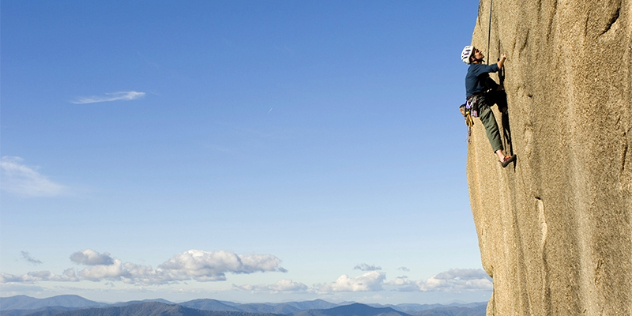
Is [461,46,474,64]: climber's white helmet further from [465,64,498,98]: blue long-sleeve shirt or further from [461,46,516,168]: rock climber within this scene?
[465,64,498,98]: blue long-sleeve shirt

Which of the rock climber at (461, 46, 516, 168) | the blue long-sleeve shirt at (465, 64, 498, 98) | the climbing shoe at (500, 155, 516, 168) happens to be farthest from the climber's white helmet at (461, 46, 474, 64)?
the climbing shoe at (500, 155, 516, 168)

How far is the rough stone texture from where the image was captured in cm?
754

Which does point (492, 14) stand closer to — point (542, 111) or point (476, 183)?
point (542, 111)

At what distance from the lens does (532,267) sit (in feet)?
38.3

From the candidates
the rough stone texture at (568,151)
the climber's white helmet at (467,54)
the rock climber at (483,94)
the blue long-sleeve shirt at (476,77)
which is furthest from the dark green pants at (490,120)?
the climber's white helmet at (467,54)

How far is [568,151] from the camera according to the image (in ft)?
29.3

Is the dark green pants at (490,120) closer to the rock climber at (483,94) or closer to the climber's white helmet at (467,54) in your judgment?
the rock climber at (483,94)

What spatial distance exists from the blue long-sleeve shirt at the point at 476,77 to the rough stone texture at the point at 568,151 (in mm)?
474

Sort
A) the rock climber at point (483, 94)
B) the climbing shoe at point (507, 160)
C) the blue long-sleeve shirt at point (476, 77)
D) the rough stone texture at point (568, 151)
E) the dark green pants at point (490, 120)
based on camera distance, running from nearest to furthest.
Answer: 1. the rough stone texture at point (568, 151)
2. the blue long-sleeve shirt at point (476, 77)
3. the climbing shoe at point (507, 160)
4. the rock climber at point (483, 94)
5. the dark green pants at point (490, 120)

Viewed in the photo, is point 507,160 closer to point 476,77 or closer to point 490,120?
point 490,120

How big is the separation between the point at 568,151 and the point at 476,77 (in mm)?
3474

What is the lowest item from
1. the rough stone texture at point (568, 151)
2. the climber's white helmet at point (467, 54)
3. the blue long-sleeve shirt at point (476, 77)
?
the rough stone texture at point (568, 151)

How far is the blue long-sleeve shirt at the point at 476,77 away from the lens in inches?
454

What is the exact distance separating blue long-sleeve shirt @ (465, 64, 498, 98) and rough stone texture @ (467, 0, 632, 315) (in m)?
0.47
